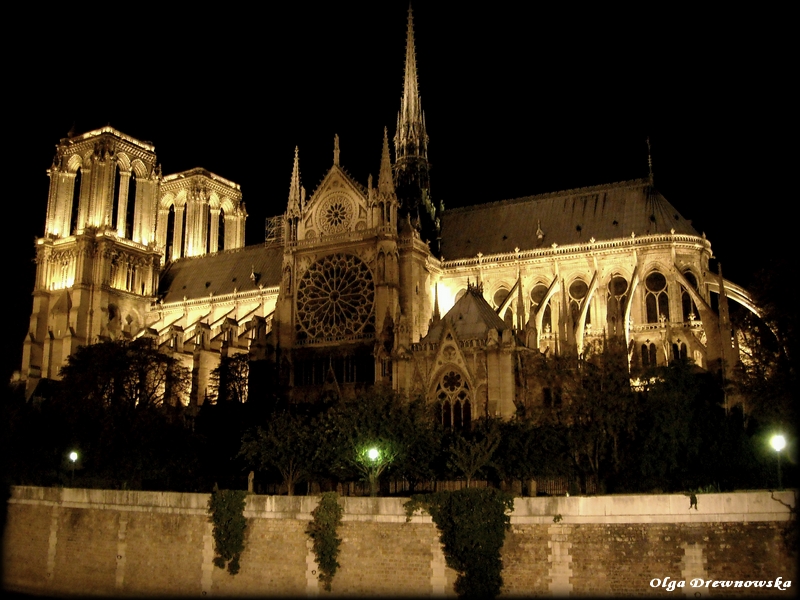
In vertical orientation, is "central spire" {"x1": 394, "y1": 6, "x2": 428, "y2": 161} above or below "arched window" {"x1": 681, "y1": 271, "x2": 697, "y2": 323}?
above

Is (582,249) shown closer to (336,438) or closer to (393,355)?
(393,355)

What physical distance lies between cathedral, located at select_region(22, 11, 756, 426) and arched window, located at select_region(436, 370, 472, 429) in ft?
0.27

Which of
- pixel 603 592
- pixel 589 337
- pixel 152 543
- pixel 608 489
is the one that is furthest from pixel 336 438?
pixel 589 337

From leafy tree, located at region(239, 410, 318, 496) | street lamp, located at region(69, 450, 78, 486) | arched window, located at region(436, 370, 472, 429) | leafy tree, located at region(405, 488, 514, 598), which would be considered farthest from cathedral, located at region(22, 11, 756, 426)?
leafy tree, located at region(405, 488, 514, 598)

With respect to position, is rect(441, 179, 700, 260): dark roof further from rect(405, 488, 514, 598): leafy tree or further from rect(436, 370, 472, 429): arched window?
rect(405, 488, 514, 598): leafy tree

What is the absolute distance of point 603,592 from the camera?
22.9 m

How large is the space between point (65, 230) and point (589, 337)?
41.7 m

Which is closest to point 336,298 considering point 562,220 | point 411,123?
point 562,220

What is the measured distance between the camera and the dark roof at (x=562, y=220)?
53.2m

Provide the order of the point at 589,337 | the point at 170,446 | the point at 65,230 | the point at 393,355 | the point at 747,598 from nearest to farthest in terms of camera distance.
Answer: the point at 747,598 < the point at 170,446 < the point at 393,355 < the point at 589,337 < the point at 65,230

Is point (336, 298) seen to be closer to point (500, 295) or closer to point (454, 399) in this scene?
point (500, 295)

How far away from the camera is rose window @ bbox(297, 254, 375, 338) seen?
167 feet

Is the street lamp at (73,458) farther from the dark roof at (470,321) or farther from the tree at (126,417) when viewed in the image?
the dark roof at (470,321)

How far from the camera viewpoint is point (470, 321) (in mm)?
40781
